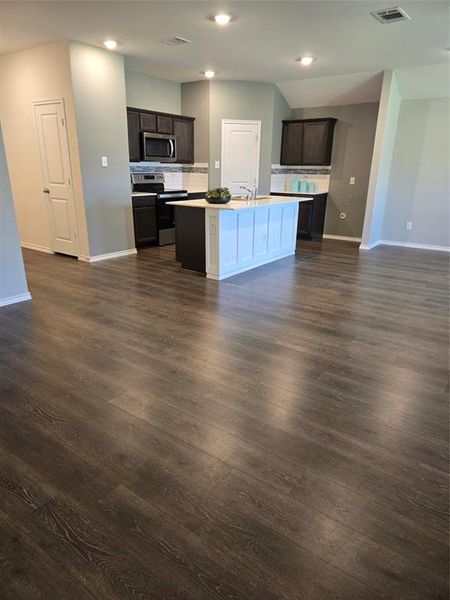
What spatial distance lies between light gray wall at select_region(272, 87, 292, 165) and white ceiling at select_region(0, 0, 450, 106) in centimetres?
120

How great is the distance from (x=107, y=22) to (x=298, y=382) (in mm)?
4165

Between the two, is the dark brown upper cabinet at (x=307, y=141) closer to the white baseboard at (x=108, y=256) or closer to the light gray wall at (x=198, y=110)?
the light gray wall at (x=198, y=110)

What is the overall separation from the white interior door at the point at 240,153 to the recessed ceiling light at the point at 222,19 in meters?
3.10

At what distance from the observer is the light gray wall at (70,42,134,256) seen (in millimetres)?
4883

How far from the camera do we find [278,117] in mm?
7414

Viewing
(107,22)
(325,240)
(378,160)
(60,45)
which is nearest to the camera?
(107,22)

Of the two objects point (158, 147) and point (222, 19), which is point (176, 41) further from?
point (158, 147)

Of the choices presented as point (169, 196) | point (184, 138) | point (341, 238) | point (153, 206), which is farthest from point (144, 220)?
point (341, 238)

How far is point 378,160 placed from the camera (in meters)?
6.25

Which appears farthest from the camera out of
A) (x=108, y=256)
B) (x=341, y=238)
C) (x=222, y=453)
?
(x=341, y=238)

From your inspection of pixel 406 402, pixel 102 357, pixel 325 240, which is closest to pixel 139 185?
pixel 325 240

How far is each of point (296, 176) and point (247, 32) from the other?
13.4 feet

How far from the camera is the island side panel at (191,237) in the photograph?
15.6ft

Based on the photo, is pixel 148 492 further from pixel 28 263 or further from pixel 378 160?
pixel 378 160
